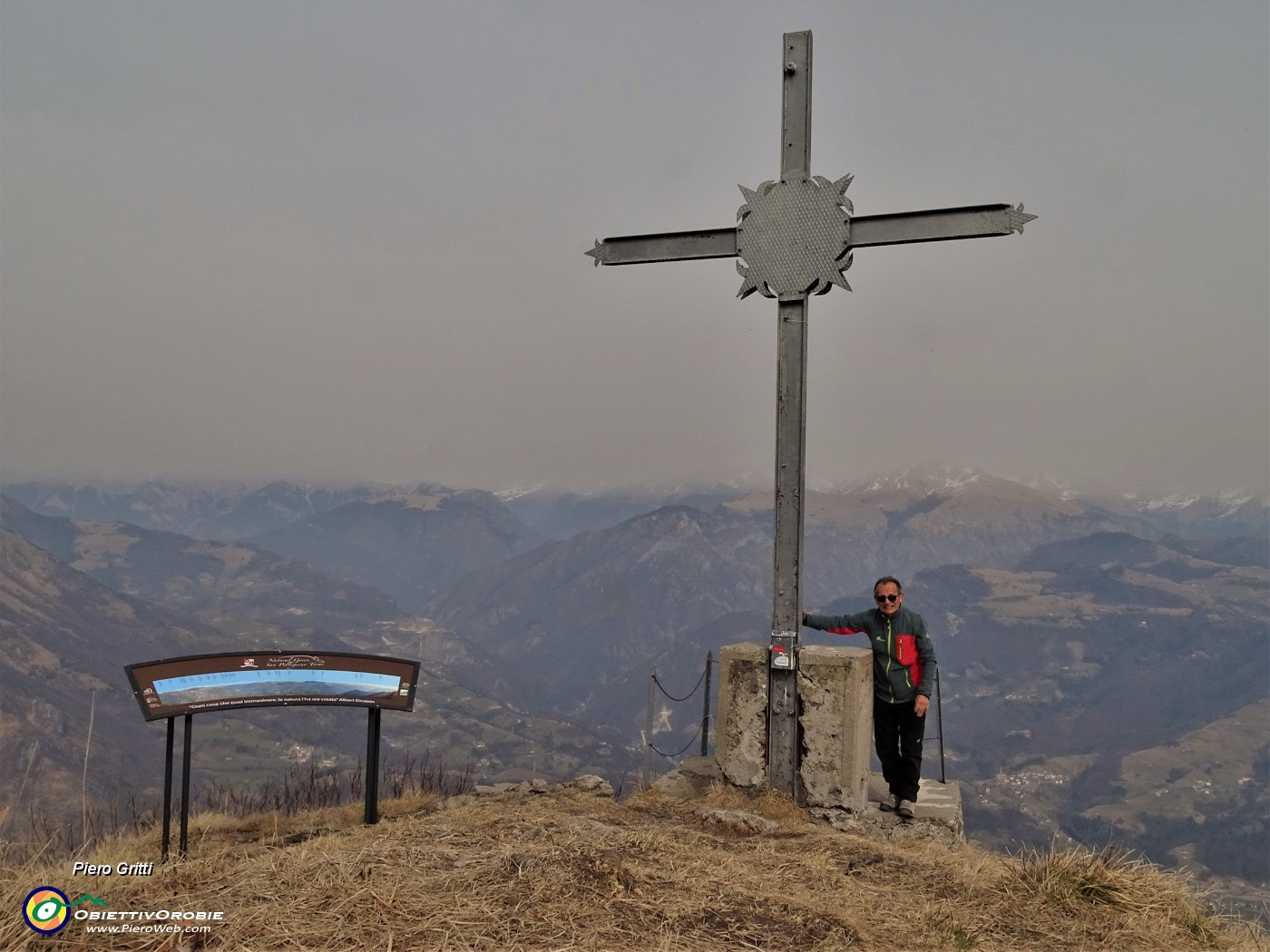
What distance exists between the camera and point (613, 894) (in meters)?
4.87

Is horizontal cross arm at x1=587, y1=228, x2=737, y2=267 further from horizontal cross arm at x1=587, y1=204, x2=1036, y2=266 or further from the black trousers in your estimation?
the black trousers

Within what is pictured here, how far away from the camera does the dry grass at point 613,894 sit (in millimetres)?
4383

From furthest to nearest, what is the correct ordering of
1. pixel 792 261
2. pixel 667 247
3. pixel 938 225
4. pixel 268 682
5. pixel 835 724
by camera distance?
pixel 667 247, pixel 792 261, pixel 938 225, pixel 835 724, pixel 268 682

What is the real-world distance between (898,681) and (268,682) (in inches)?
228

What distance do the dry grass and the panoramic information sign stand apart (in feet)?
3.56

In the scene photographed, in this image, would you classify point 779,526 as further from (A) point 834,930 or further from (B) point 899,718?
(A) point 834,930

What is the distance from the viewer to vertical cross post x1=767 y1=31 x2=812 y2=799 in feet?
30.0

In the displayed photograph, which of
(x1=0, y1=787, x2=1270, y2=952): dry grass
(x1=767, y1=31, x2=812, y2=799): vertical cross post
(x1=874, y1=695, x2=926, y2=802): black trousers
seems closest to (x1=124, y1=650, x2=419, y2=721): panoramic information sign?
(x1=0, y1=787, x2=1270, y2=952): dry grass

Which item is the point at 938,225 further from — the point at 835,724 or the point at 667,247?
the point at 835,724

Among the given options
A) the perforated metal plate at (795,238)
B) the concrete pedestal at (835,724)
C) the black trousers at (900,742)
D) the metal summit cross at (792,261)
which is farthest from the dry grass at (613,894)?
the perforated metal plate at (795,238)

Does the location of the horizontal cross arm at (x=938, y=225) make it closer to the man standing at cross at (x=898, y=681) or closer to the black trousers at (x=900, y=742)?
the man standing at cross at (x=898, y=681)

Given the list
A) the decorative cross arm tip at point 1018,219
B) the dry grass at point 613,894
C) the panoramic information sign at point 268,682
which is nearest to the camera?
the dry grass at point 613,894

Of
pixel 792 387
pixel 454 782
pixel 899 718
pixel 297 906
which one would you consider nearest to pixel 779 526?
pixel 792 387

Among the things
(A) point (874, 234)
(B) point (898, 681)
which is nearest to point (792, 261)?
(A) point (874, 234)
